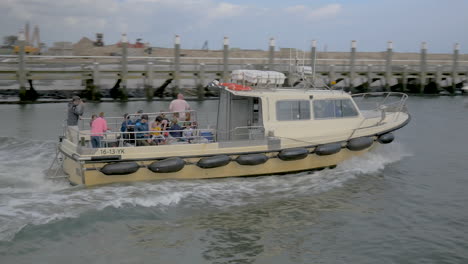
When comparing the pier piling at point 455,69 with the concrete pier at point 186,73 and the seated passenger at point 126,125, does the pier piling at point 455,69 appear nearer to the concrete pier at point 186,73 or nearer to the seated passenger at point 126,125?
the concrete pier at point 186,73

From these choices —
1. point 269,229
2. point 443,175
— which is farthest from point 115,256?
point 443,175

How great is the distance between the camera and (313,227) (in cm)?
1027

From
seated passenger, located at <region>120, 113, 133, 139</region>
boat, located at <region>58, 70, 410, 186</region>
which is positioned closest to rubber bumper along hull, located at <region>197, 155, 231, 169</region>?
boat, located at <region>58, 70, 410, 186</region>

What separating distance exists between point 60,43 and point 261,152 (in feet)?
99.5

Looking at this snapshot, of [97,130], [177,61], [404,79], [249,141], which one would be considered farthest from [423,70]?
[97,130]

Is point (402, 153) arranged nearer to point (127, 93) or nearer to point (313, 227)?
point (313, 227)

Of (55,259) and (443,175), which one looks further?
(443,175)

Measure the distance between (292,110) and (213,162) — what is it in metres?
2.55

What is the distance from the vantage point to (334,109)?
44.3 feet

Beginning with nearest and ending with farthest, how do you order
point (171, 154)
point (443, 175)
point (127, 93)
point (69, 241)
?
point (69, 241), point (171, 154), point (443, 175), point (127, 93)

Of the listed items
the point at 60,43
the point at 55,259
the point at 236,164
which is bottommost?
the point at 55,259

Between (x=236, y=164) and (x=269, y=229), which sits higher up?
(x=236, y=164)

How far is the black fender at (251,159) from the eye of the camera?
1209cm

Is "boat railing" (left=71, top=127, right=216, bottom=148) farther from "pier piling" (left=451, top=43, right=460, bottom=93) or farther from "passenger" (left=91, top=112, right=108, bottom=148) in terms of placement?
"pier piling" (left=451, top=43, right=460, bottom=93)
